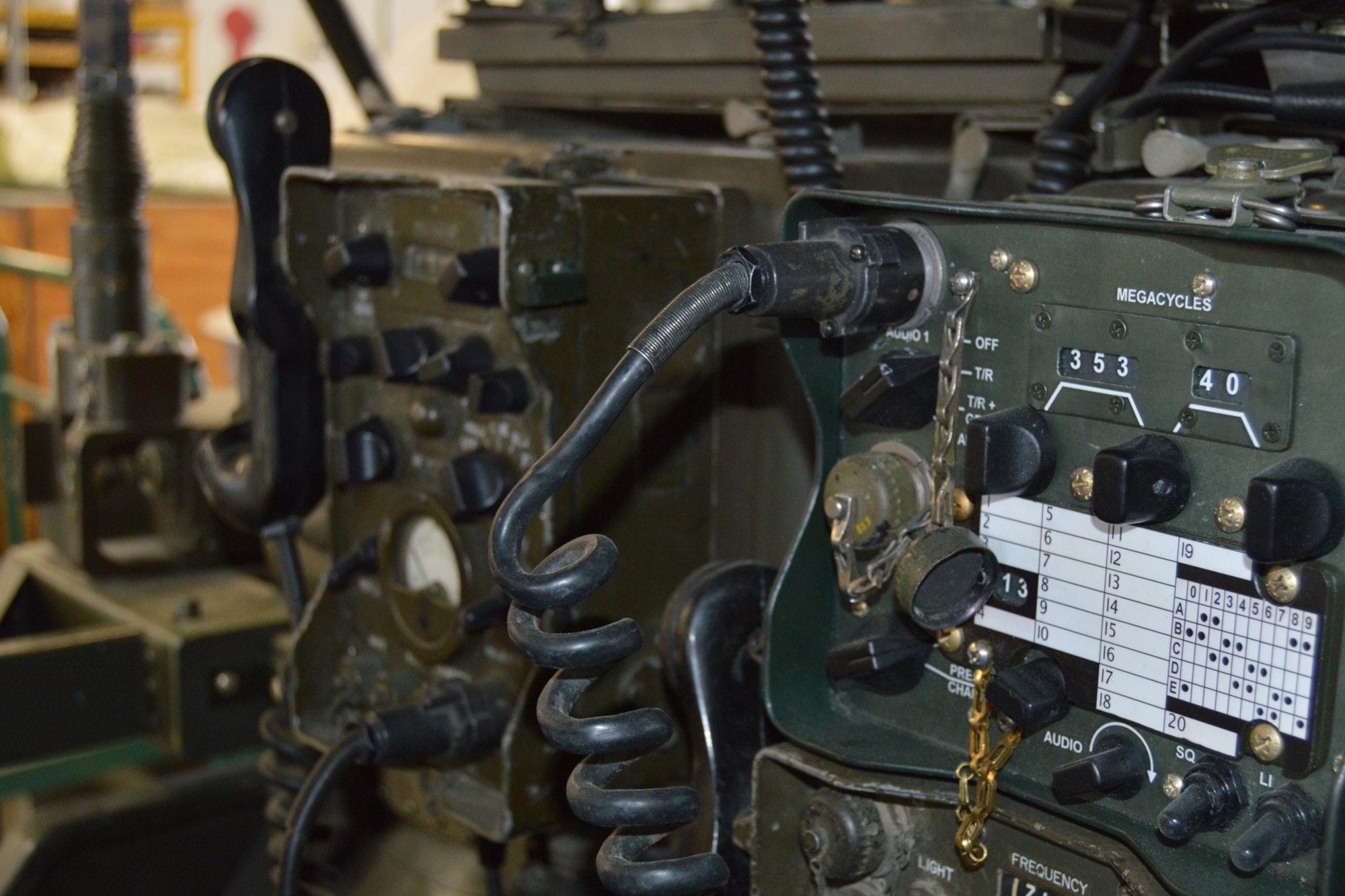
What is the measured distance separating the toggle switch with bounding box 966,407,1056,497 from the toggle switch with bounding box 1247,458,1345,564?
0.46 feet

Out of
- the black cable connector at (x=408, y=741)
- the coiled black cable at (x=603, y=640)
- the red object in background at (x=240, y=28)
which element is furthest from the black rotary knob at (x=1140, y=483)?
the red object in background at (x=240, y=28)

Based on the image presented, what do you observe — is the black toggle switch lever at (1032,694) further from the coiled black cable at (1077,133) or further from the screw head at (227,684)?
the screw head at (227,684)

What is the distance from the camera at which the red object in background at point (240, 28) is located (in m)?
6.04

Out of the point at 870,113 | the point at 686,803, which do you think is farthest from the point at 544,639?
the point at 870,113

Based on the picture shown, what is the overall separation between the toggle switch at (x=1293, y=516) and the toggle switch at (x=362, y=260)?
79 centimetres

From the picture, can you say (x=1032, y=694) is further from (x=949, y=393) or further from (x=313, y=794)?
(x=313, y=794)

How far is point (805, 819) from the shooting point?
96 cm

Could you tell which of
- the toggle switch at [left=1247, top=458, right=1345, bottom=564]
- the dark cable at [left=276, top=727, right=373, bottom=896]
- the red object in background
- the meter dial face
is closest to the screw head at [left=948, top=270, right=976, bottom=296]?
the toggle switch at [left=1247, top=458, right=1345, bottom=564]

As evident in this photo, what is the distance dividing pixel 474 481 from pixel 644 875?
0.39 meters

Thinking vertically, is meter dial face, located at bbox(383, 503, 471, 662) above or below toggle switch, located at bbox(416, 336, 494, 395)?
below

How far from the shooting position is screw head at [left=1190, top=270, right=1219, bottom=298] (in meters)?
0.79

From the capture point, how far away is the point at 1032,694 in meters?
0.86

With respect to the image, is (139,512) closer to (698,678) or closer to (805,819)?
(698,678)

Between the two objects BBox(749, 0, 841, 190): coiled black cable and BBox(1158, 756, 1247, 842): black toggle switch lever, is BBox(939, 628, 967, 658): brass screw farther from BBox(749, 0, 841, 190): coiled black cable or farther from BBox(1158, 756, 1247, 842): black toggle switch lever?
BBox(749, 0, 841, 190): coiled black cable
